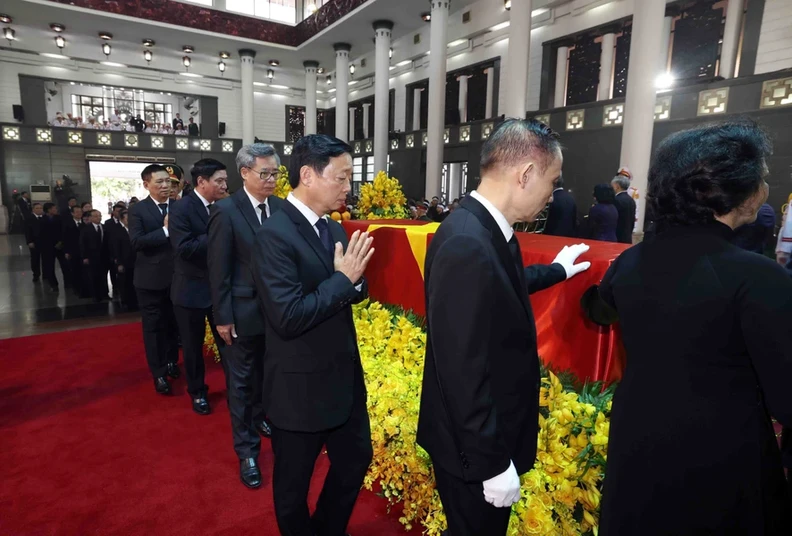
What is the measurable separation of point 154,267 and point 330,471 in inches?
94.9

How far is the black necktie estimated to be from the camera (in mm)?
1582

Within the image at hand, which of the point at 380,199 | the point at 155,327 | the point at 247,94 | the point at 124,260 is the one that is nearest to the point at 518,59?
the point at 380,199

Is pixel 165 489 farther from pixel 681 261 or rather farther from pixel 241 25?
pixel 241 25

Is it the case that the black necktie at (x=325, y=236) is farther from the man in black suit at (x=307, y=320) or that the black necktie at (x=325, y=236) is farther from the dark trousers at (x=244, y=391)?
the dark trousers at (x=244, y=391)

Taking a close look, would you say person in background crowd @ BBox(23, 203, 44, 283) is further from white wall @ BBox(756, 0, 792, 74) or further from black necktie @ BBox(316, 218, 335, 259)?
white wall @ BBox(756, 0, 792, 74)

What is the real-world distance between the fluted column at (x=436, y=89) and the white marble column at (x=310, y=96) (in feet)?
22.8

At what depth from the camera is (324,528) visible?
5.59ft

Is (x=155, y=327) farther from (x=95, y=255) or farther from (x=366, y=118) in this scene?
(x=366, y=118)

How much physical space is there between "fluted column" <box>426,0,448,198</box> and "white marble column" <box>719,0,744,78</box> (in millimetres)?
5536

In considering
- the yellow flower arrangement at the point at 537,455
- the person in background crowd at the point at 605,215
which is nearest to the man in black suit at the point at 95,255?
the yellow flower arrangement at the point at 537,455

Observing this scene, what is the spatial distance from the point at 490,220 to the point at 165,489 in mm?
2213

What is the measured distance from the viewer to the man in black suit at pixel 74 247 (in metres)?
7.28

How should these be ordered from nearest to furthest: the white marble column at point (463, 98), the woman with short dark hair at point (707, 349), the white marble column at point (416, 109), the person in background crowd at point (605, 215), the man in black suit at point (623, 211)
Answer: the woman with short dark hair at point (707, 349)
the person in background crowd at point (605, 215)
the man in black suit at point (623, 211)
the white marble column at point (463, 98)
the white marble column at point (416, 109)

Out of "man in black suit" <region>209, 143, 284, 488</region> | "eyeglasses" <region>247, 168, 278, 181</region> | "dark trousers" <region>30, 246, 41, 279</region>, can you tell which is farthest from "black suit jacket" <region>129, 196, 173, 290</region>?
"dark trousers" <region>30, 246, 41, 279</region>
